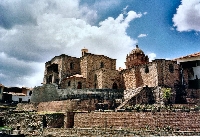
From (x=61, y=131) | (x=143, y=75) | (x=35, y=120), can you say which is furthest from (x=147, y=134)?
(x=143, y=75)

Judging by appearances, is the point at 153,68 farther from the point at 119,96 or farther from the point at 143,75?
the point at 119,96

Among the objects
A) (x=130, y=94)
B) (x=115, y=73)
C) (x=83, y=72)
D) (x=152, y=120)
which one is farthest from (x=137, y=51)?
(x=152, y=120)

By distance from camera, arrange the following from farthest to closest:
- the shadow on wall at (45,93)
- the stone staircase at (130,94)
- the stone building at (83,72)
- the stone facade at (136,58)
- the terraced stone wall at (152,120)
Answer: the stone facade at (136,58), the stone building at (83,72), the shadow on wall at (45,93), the stone staircase at (130,94), the terraced stone wall at (152,120)

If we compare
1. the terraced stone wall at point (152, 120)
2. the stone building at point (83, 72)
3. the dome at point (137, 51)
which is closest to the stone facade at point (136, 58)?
the dome at point (137, 51)

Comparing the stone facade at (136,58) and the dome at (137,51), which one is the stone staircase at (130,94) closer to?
the stone facade at (136,58)

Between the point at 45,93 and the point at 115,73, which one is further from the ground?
the point at 115,73

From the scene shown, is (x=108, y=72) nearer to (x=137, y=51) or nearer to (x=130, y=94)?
(x=137, y=51)

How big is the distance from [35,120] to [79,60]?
18835 mm

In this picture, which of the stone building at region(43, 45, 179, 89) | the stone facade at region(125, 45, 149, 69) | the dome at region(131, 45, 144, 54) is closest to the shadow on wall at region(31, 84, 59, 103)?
the stone building at region(43, 45, 179, 89)

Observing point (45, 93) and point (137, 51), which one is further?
point (137, 51)

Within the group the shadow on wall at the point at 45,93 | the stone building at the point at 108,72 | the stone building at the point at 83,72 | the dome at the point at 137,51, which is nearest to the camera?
the stone building at the point at 108,72

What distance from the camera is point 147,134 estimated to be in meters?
18.8

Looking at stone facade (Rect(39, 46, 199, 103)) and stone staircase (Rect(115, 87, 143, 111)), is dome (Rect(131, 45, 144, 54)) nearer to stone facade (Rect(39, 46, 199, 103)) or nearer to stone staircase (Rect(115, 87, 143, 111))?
stone facade (Rect(39, 46, 199, 103))

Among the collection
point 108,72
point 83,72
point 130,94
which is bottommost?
point 130,94
